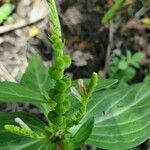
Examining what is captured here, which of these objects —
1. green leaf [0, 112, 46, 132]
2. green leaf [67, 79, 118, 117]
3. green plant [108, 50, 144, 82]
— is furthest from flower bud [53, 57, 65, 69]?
green plant [108, 50, 144, 82]

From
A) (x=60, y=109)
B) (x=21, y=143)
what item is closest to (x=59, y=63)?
(x=60, y=109)

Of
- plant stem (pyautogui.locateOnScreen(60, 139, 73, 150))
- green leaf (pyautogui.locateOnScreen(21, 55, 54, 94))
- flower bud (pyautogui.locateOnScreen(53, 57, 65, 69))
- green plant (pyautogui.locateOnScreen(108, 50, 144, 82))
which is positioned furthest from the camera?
green plant (pyautogui.locateOnScreen(108, 50, 144, 82))

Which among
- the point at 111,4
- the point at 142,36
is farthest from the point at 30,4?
the point at 142,36

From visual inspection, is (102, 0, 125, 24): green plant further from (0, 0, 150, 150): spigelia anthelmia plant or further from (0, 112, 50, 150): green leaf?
(0, 112, 50, 150): green leaf

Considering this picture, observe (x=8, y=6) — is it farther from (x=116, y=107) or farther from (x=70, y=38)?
(x=116, y=107)

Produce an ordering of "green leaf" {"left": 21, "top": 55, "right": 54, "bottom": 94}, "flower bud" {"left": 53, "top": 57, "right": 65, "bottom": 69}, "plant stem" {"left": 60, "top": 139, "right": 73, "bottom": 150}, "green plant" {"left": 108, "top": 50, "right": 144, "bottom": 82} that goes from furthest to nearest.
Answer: "green plant" {"left": 108, "top": 50, "right": 144, "bottom": 82}
"green leaf" {"left": 21, "top": 55, "right": 54, "bottom": 94}
"plant stem" {"left": 60, "top": 139, "right": 73, "bottom": 150}
"flower bud" {"left": 53, "top": 57, "right": 65, "bottom": 69}

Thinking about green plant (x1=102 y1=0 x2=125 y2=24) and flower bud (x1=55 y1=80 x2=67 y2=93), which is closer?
flower bud (x1=55 y1=80 x2=67 y2=93)

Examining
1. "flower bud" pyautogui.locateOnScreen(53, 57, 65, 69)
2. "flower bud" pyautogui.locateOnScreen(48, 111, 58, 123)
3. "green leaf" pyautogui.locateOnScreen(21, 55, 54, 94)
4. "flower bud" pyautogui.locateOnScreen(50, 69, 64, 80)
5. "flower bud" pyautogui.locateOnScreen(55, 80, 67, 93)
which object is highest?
"green leaf" pyautogui.locateOnScreen(21, 55, 54, 94)
